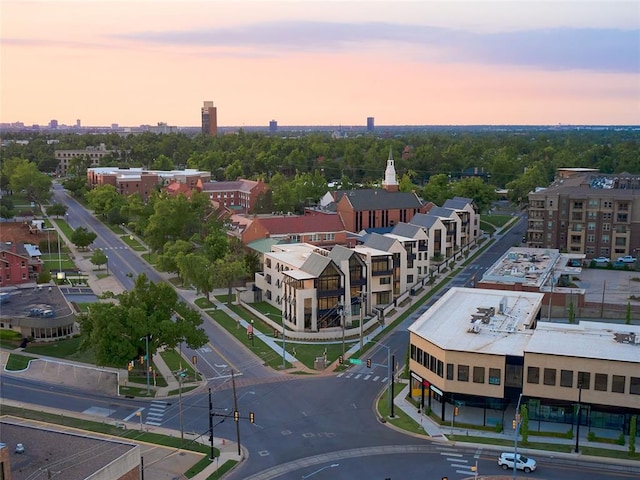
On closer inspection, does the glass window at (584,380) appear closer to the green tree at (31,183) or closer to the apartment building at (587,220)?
the apartment building at (587,220)

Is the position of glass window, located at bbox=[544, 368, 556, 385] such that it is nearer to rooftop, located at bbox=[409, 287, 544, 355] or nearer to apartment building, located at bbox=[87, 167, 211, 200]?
rooftop, located at bbox=[409, 287, 544, 355]

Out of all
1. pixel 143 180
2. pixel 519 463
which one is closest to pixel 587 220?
pixel 519 463

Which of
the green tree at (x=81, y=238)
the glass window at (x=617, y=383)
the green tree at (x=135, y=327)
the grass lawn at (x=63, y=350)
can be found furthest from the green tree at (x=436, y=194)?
the glass window at (x=617, y=383)

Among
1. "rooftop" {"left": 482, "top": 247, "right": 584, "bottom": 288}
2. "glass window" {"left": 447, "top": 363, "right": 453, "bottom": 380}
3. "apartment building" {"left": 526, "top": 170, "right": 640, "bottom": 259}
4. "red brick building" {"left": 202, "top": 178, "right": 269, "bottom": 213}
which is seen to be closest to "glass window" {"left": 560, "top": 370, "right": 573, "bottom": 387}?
"glass window" {"left": 447, "top": 363, "right": 453, "bottom": 380}

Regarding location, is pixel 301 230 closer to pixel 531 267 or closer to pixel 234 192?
pixel 531 267

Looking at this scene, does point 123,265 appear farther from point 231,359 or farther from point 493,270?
point 493,270

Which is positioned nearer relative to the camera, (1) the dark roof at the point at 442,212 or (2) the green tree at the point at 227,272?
(2) the green tree at the point at 227,272
